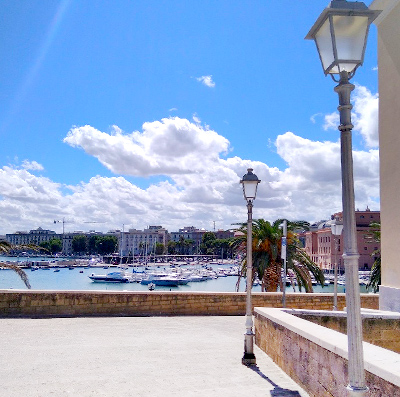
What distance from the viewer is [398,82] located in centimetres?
1018

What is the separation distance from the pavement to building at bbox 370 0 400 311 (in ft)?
11.5

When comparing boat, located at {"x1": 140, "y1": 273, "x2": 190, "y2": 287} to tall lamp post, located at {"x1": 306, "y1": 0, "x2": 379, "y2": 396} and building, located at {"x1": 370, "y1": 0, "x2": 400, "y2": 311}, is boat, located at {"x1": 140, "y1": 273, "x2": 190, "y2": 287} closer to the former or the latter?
building, located at {"x1": 370, "y1": 0, "x2": 400, "y2": 311}

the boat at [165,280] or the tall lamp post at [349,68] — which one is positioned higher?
the tall lamp post at [349,68]

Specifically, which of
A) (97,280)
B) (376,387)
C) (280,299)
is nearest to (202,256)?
(97,280)

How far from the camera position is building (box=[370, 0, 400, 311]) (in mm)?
10109

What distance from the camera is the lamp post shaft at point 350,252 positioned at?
10.0 ft

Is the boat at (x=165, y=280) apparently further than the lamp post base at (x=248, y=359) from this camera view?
Yes

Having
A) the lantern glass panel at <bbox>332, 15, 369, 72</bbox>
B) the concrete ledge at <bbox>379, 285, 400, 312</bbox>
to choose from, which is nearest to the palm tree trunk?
the concrete ledge at <bbox>379, 285, 400, 312</bbox>

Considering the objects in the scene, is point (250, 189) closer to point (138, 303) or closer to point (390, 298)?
point (390, 298)

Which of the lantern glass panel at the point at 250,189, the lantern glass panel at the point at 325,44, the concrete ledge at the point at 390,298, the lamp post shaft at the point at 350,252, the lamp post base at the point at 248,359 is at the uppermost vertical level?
the lantern glass panel at the point at 325,44

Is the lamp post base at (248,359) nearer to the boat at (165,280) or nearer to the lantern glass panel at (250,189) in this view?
the lantern glass panel at (250,189)

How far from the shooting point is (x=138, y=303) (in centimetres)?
1411

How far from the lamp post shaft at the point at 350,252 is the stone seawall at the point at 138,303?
11.6 meters

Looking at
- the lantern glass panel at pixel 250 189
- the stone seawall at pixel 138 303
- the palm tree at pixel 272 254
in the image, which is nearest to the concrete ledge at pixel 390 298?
the lantern glass panel at pixel 250 189
